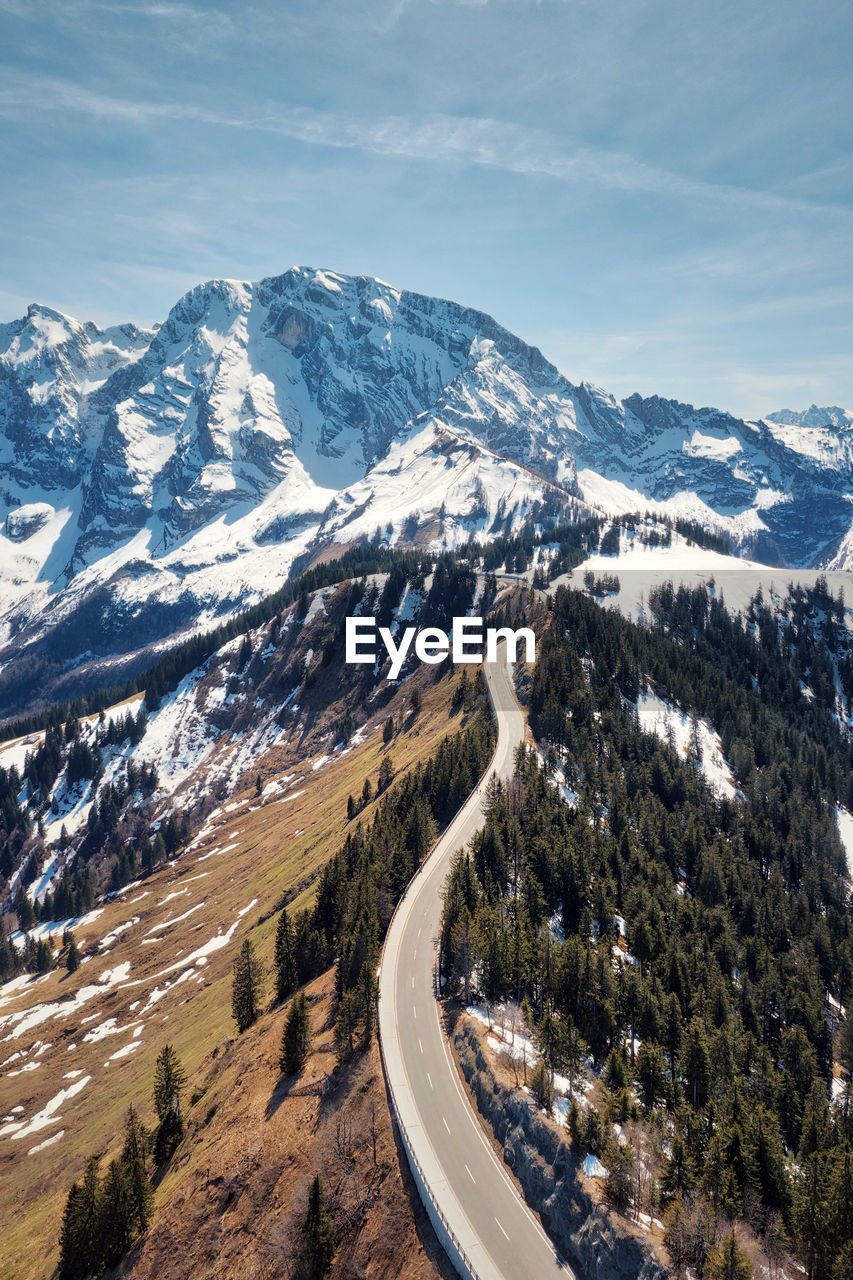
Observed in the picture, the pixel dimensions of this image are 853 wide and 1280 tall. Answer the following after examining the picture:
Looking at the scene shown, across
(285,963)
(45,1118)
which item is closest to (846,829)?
(285,963)

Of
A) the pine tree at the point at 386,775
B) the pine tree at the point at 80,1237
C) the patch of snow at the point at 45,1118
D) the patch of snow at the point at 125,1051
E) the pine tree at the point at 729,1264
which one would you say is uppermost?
the pine tree at the point at 386,775

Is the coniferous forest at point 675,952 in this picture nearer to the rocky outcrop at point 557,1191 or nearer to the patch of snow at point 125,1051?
the rocky outcrop at point 557,1191

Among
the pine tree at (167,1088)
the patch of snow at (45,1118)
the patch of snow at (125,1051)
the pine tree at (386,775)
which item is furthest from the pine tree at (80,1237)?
the pine tree at (386,775)

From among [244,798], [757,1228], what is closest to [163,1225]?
[757,1228]

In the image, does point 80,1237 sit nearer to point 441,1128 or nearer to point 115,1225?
point 115,1225

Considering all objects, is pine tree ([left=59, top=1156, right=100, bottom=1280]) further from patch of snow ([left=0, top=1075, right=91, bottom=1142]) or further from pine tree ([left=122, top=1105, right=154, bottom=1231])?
patch of snow ([left=0, top=1075, right=91, bottom=1142])
